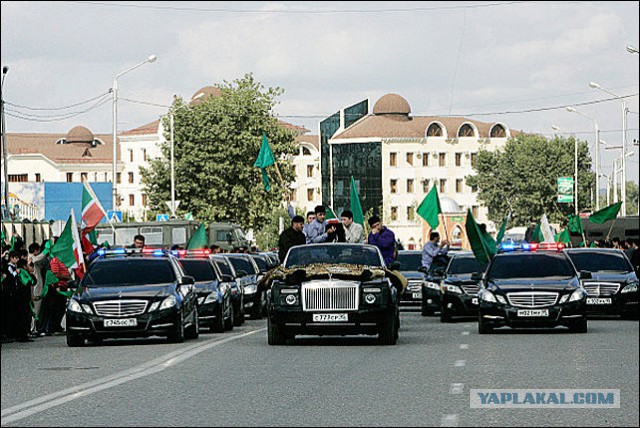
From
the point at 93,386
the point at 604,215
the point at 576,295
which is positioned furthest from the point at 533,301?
the point at 604,215

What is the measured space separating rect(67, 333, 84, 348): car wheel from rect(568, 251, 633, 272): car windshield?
45.5 ft

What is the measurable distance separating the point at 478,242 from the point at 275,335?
28.6 feet

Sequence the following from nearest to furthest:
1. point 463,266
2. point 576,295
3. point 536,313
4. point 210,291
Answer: point 536,313 < point 576,295 < point 210,291 < point 463,266

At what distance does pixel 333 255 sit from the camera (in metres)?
23.9

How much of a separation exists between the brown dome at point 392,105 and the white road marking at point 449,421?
17393 centimetres

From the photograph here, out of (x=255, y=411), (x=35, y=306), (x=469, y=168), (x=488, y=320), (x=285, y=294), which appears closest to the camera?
(x=255, y=411)

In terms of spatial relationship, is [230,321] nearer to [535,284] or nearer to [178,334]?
[178,334]

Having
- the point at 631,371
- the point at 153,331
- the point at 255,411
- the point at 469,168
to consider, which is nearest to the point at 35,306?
the point at 153,331

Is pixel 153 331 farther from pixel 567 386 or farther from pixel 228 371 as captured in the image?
pixel 567 386

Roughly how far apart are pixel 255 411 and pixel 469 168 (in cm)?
17104

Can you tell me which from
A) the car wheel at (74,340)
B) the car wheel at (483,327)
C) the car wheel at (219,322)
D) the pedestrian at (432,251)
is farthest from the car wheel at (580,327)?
the pedestrian at (432,251)

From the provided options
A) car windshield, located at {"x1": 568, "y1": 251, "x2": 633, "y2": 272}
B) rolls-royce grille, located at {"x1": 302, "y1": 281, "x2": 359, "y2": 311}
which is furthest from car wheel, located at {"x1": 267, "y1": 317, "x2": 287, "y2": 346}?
car windshield, located at {"x1": 568, "y1": 251, "x2": 633, "y2": 272}

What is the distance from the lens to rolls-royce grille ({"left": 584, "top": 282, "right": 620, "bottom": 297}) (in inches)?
1277

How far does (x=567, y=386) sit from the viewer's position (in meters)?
15.5
